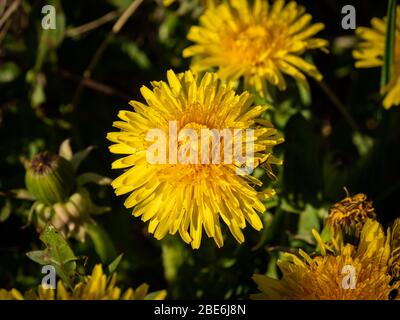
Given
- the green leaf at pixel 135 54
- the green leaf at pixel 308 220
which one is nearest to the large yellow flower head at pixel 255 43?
the green leaf at pixel 308 220

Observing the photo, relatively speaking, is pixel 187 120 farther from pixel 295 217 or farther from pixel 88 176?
pixel 295 217

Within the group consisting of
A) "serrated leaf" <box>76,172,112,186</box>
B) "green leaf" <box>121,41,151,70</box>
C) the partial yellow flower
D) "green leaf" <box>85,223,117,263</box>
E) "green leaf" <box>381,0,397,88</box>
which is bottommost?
the partial yellow flower

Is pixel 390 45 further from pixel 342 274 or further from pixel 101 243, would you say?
pixel 101 243

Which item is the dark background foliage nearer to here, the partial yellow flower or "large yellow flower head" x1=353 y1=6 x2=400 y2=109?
"large yellow flower head" x1=353 y1=6 x2=400 y2=109

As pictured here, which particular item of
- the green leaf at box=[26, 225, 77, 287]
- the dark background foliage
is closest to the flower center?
the dark background foliage

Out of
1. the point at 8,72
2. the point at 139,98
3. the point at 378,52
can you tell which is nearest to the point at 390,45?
the point at 378,52

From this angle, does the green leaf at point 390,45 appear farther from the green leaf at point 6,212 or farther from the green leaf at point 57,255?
the green leaf at point 6,212

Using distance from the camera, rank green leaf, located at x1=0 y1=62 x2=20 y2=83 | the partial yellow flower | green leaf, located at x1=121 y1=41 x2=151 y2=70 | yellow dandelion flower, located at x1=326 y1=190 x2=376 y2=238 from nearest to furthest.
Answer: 1. the partial yellow flower
2. yellow dandelion flower, located at x1=326 y1=190 x2=376 y2=238
3. green leaf, located at x1=0 y1=62 x2=20 y2=83
4. green leaf, located at x1=121 y1=41 x2=151 y2=70

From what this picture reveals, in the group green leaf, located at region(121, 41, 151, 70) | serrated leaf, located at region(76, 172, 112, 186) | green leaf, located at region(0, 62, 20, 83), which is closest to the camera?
serrated leaf, located at region(76, 172, 112, 186)
